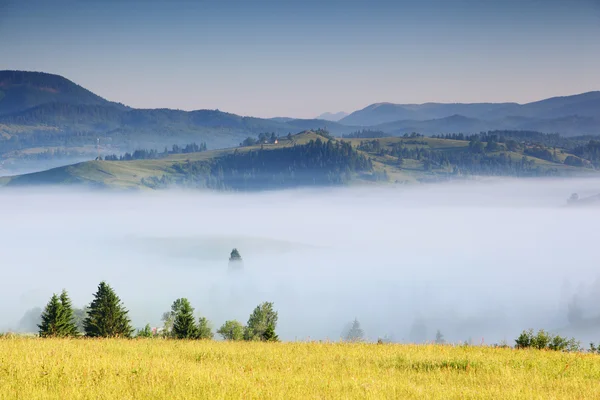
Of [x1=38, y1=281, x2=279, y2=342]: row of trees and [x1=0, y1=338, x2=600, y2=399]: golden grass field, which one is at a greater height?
[x1=0, y1=338, x2=600, y2=399]: golden grass field

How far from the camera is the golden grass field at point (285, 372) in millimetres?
12914

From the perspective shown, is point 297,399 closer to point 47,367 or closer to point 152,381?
point 152,381

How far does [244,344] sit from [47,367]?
9.15 metres

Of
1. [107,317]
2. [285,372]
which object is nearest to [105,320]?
[107,317]

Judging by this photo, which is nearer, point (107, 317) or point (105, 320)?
point (105, 320)

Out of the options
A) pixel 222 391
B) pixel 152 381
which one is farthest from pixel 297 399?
pixel 152 381

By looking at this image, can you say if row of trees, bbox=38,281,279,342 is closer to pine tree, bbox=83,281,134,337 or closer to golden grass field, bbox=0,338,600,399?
pine tree, bbox=83,281,134,337

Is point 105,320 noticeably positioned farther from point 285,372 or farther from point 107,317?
point 285,372

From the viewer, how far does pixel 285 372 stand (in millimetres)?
15641

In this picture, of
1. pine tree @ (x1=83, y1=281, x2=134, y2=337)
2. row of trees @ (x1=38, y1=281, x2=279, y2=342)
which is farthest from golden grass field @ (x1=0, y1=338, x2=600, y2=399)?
pine tree @ (x1=83, y1=281, x2=134, y2=337)

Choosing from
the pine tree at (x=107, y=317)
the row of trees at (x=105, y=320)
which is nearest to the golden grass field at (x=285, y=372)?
the row of trees at (x=105, y=320)

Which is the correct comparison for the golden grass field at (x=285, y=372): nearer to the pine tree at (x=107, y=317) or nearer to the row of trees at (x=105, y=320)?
the row of trees at (x=105, y=320)

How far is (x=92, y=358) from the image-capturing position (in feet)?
55.2

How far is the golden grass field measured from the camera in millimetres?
12914
